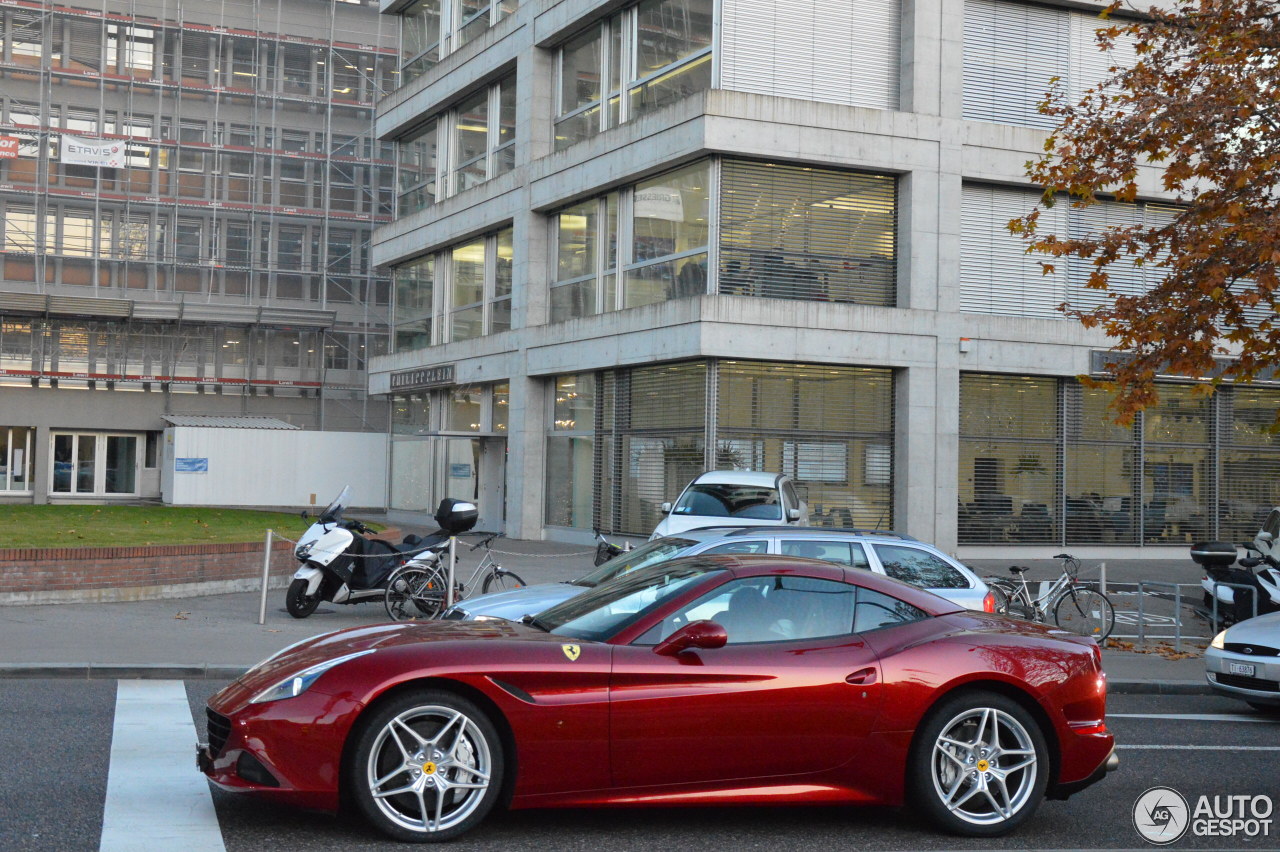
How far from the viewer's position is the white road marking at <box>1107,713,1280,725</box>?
1070 cm

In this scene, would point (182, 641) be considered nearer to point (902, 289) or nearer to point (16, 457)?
point (902, 289)

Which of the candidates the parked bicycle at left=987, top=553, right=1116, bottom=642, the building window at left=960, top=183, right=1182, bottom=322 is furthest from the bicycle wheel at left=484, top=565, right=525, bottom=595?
the building window at left=960, top=183, right=1182, bottom=322

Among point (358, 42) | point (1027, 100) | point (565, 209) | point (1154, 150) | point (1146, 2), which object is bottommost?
point (1154, 150)

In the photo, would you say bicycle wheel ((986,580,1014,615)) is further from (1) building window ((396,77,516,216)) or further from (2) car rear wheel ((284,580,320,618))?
(1) building window ((396,77,516,216))

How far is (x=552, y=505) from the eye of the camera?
30.7 m

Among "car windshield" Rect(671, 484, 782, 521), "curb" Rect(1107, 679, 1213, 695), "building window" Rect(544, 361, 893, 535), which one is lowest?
"curb" Rect(1107, 679, 1213, 695)

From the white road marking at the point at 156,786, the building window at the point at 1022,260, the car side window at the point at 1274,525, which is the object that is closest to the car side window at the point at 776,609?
the white road marking at the point at 156,786

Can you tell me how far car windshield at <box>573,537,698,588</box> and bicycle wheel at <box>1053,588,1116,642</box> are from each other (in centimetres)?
634

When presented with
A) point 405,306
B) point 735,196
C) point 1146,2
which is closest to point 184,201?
point 405,306

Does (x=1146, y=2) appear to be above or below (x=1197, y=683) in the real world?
above

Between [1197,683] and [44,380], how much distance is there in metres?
41.2

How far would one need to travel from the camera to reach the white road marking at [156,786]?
5930 millimetres

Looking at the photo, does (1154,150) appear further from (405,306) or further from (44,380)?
(44,380)

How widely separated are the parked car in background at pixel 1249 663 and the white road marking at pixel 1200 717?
15cm
